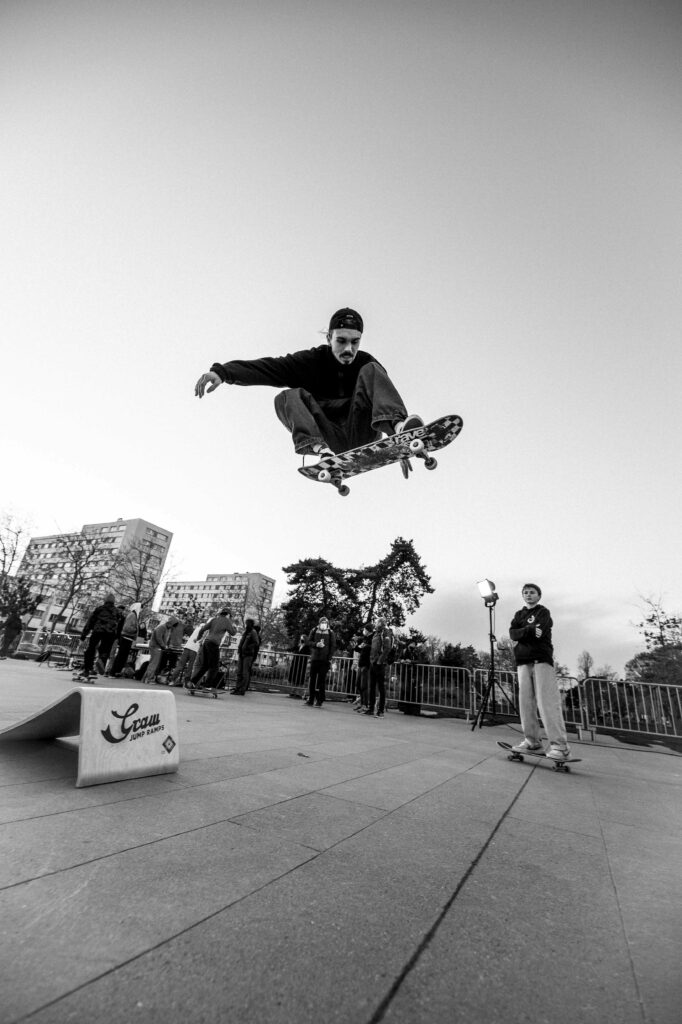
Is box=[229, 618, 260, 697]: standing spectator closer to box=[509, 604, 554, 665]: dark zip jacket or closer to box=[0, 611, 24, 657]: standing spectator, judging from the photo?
box=[509, 604, 554, 665]: dark zip jacket

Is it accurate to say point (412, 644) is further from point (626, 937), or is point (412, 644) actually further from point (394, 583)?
point (626, 937)

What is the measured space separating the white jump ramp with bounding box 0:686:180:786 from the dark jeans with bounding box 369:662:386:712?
7.43 meters

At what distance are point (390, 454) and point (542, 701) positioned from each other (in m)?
3.20

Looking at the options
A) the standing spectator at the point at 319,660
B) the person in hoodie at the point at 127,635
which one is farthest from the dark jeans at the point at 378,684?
the person in hoodie at the point at 127,635

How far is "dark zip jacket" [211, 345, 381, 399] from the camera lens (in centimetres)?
488

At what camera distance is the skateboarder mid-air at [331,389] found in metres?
4.68

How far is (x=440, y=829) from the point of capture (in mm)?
2238

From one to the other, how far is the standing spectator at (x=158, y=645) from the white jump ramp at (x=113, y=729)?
8073 millimetres

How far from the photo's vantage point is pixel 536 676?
5242 mm

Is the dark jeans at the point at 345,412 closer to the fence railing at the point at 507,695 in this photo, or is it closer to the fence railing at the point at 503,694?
the fence railing at the point at 503,694

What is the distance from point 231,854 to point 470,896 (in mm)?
842

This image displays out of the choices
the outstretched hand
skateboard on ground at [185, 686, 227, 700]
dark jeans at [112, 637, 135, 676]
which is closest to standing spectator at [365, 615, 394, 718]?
skateboard on ground at [185, 686, 227, 700]

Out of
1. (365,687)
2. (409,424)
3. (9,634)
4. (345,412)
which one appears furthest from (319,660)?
(9,634)

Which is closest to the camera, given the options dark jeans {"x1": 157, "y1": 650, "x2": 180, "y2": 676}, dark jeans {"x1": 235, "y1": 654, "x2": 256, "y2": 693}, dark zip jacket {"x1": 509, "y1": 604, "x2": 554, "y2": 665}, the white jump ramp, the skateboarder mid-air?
the white jump ramp
